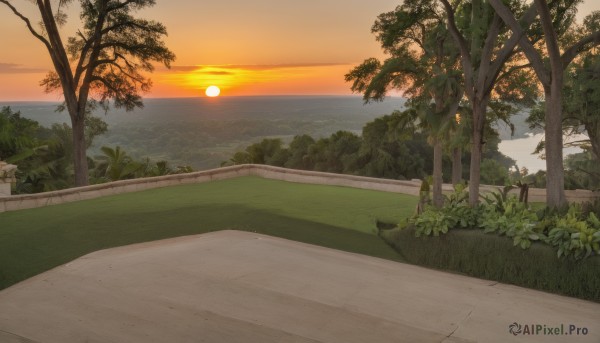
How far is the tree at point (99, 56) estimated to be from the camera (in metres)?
23.3

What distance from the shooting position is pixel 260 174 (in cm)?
2088

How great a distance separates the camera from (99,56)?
2644 cm

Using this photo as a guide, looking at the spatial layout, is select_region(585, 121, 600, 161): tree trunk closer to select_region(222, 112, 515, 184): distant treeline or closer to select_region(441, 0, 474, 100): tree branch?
select_region(441, 0, 474, 100): tree branch

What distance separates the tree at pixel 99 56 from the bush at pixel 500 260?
1629 centimetres

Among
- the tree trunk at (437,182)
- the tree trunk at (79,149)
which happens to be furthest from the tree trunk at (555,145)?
the tree trunk at (79,149)

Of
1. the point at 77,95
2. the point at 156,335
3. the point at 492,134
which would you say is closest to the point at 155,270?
the point at 156,335

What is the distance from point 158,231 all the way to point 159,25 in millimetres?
16147

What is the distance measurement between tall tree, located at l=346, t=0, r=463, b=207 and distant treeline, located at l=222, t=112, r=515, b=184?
66.2 ft

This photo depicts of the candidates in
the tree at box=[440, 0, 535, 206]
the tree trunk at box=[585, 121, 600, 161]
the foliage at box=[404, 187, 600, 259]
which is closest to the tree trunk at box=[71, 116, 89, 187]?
the tree at box=[440, 0, 535, 206]

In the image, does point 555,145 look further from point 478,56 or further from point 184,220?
point 184,220

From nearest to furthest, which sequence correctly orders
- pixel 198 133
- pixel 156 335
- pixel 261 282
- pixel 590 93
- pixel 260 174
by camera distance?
pixel 156 335
pixel 261 282
pixel 260 174
pixel 590 93
pixel 198 133

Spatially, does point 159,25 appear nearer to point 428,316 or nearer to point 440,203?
point 440,203

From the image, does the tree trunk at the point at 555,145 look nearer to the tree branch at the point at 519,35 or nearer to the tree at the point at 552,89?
the tree at the point at 552,89

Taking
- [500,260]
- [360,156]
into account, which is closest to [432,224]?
[500,260]
